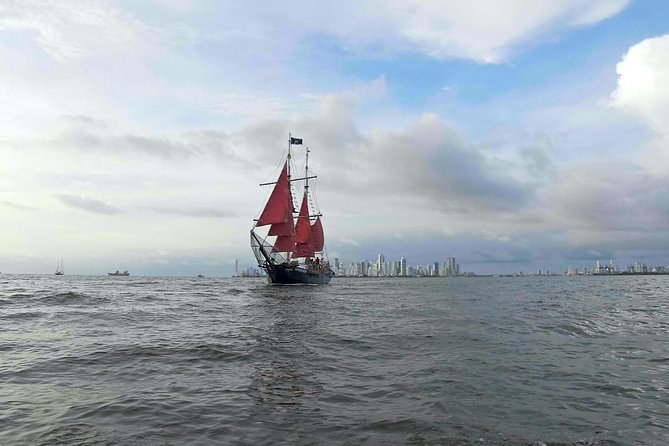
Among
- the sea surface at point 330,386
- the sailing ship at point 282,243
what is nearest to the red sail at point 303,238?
the sailing ship at point 282,243

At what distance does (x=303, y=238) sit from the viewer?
267 feet

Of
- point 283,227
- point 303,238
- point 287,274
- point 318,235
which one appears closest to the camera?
point 283,227

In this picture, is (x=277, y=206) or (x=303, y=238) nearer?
(x=277, y=206)

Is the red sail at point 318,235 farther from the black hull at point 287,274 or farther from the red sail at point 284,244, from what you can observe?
the red sail at point 284,244

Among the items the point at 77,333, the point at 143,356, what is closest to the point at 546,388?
the point at 143,356

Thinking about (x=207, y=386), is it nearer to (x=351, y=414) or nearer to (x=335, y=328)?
(x=351, y=414)

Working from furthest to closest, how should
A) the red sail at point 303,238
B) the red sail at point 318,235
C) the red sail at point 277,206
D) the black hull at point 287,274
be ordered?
1. the red sail at point 318,235
2. the red sail at point 303,238
3. the black hull at point 287,274
4. the red sail at point 277,206

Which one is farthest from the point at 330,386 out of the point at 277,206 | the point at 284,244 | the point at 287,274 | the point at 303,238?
the point at 303,238

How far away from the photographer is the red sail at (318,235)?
87.6 meters

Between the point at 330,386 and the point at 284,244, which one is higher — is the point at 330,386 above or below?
below

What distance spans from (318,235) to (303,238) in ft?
26.4

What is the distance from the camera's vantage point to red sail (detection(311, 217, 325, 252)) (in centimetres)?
8762

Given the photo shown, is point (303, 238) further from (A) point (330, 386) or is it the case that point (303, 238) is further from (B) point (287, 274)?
(A) point (330, 386)

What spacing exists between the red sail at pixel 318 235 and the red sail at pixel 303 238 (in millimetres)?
3825
